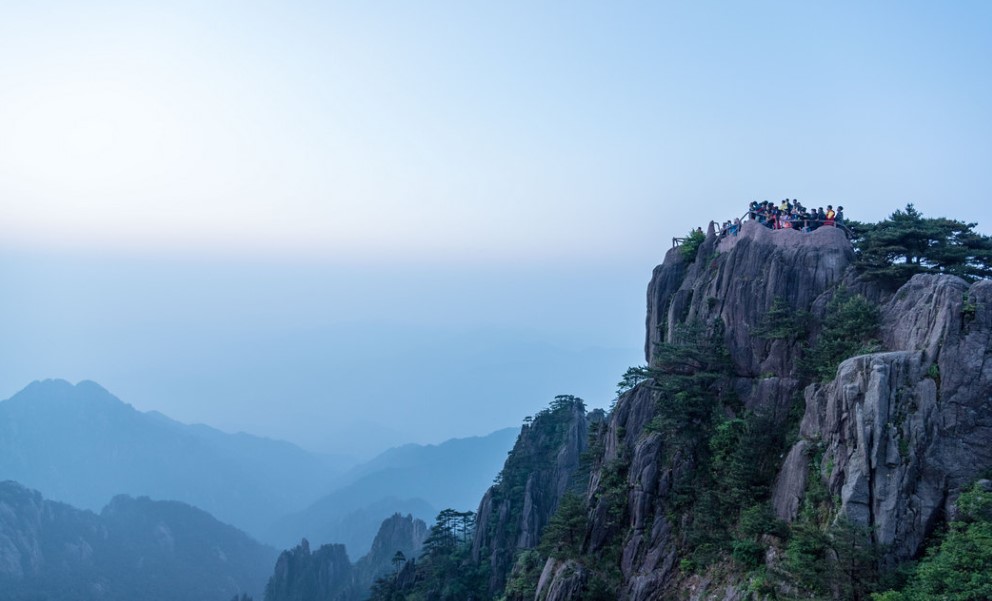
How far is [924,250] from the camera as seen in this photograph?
996 inches

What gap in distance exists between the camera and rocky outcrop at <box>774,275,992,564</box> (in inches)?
760

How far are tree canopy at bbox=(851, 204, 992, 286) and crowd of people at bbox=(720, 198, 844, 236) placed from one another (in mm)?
2903

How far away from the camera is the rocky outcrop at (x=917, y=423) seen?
19312 millimetres

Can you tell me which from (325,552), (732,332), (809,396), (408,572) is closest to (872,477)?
(809,396)

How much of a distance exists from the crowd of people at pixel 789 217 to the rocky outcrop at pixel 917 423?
770cm

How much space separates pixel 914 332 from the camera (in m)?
21.7

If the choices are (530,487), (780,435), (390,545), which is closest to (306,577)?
(390,545)

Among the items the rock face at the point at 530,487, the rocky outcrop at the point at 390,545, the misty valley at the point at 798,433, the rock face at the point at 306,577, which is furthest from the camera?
the rock face at the point at 306,577

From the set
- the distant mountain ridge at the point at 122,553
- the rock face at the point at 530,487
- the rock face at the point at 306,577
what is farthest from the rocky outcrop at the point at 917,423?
the distant mountain ridge at the point at 122,553

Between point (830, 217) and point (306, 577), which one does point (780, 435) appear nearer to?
point (830, 217)

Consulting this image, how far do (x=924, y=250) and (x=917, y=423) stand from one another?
8.61 meters

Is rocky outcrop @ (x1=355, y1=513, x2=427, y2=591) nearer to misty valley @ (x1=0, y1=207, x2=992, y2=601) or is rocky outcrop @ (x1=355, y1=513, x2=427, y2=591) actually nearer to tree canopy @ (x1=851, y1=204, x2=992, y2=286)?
misty valley @ (x1=0, y1=207, x2=992, y2=601)

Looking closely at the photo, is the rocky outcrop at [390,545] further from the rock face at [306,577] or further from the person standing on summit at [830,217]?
the person standing on summit at [830,217]

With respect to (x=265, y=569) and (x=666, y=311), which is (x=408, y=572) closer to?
(x=666, y=311)
